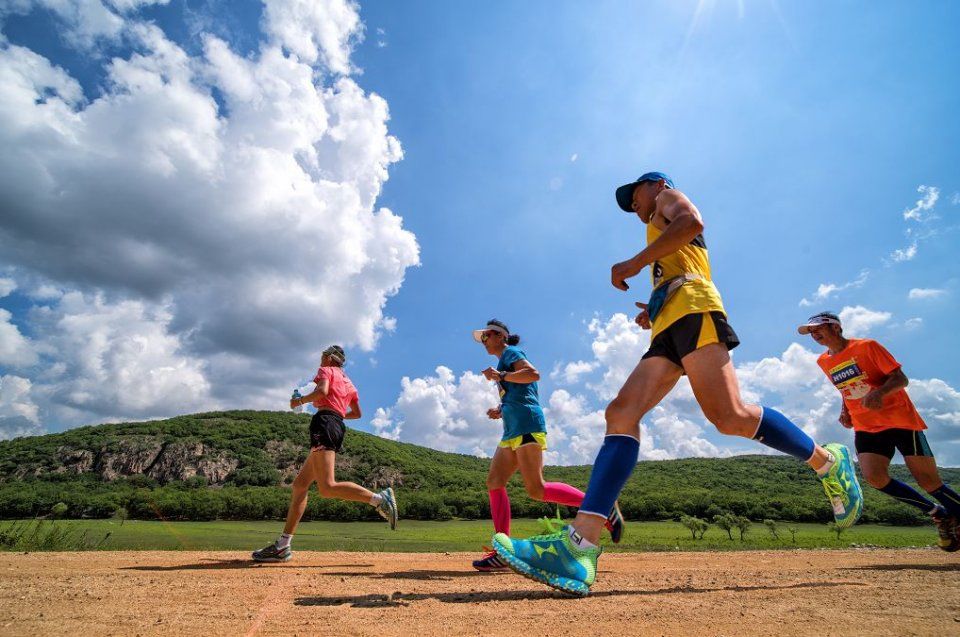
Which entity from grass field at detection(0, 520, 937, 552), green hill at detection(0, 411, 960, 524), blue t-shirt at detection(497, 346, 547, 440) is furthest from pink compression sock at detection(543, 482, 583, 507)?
green hill at detection(0, 411, 960, 524)

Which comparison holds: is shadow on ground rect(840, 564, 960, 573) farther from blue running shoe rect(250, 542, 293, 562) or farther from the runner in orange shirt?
blue running shoe rect(250, 542, 293, 562)

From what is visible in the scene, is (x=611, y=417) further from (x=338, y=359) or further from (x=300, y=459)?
(x=300, y=459)

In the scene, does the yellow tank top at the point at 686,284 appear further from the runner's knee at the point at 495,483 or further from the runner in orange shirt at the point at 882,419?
the runner in orange shirt at the point at 882,419

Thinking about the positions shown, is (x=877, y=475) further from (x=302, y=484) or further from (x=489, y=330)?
(x=302, y=484)

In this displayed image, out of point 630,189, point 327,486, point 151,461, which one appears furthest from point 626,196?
point 151,461

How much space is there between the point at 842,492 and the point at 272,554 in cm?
581

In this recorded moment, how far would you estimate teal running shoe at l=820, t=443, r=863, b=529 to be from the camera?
3.58 m

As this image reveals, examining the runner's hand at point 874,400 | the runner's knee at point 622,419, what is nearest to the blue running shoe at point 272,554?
the runner's knee at point 622,419

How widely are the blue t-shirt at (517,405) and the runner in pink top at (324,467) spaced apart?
179cm

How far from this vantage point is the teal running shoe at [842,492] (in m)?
3.58

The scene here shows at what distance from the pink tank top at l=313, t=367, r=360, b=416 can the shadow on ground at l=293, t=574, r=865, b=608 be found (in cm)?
308

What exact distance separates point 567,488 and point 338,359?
11.0 ft

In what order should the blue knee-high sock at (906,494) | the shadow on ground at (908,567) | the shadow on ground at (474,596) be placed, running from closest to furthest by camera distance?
Result: the shadow on ground at (474,596)
the shadow on ground at (908,567)
the blue knee-high sock at (906,494)

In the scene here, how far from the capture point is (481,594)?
10.2 feet
